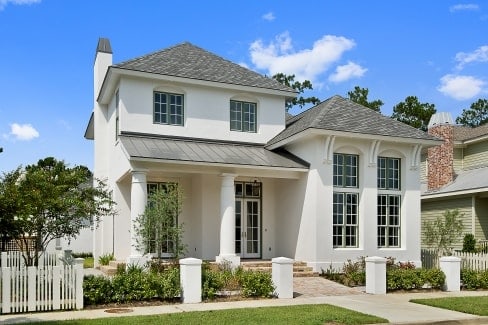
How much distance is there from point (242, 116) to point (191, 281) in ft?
32.3

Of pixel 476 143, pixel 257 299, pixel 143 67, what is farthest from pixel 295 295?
pixel 476 143

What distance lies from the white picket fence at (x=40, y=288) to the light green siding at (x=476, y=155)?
2386 cm

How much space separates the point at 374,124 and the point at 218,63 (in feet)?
22.6

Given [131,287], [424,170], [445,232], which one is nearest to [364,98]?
[424,170]

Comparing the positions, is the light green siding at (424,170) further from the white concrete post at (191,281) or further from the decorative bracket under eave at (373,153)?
the white concrete post at (191,281)

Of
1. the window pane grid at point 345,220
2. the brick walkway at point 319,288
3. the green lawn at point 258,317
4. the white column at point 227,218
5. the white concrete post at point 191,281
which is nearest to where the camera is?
the green lawn at point 258,317

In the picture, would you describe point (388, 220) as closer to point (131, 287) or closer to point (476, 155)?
point (131, 287)

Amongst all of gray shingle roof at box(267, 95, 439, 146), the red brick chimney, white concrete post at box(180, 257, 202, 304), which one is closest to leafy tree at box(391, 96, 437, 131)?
the red brick chimney

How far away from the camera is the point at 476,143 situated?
29750 millimetres

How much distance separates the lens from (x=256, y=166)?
1888 cm

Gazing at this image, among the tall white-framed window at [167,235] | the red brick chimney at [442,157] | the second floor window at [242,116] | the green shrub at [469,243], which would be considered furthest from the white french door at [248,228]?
the red brick chimney at [442,157]

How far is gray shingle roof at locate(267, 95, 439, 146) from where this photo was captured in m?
19.0

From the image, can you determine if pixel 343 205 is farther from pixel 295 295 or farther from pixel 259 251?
pixel 295 295

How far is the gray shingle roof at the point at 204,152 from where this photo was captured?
1802cm
